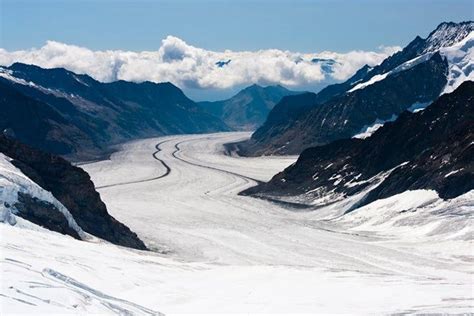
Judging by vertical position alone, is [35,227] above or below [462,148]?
below

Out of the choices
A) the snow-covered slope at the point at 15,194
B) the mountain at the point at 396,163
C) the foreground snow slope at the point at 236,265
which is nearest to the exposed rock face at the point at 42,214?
the snow-covered slope at the point at 15,194

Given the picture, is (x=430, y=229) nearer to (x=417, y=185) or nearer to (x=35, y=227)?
(x=417, y=185)

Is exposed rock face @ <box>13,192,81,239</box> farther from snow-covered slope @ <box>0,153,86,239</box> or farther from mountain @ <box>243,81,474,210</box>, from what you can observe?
mountain @ <box>243,81,474,210</box>

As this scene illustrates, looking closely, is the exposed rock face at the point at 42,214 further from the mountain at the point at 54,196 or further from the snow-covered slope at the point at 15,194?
the snow-covered slope at the point at 15,194

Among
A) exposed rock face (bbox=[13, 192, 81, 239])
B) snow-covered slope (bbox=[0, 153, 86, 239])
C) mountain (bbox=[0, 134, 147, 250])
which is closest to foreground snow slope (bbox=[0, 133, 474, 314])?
snow-covered slope (bbox=[0, 153, 86, 239])

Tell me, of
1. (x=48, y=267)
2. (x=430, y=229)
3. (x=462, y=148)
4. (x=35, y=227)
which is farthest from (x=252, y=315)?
(x=462, y=148)

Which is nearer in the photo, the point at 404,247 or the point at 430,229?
the point at 404,247

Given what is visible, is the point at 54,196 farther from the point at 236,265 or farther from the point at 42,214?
the point at 236,265

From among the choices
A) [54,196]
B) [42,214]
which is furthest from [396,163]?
[42,214]
